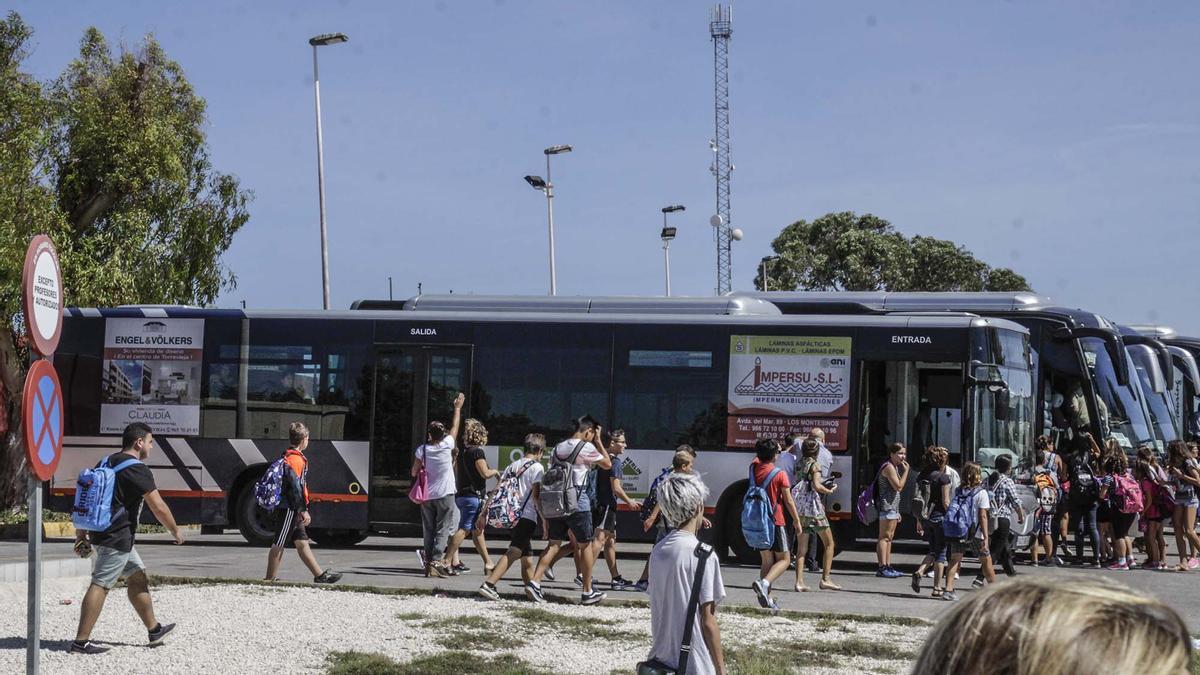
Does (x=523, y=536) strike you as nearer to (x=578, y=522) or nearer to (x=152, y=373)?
(x=578, y=522)

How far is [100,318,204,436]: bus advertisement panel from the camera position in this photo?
2002 centimetres

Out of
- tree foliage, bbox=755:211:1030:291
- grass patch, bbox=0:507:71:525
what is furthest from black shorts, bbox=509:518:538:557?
tree foliage, bbox=755:211:1030:291

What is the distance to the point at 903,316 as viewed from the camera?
18891mm

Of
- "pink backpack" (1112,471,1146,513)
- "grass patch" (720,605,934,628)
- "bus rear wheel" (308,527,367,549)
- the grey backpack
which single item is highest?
the grey backpack

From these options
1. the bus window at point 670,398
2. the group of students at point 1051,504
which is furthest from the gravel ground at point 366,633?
the bus window at point 670,398

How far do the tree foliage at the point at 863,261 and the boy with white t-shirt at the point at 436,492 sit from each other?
53.2 metres

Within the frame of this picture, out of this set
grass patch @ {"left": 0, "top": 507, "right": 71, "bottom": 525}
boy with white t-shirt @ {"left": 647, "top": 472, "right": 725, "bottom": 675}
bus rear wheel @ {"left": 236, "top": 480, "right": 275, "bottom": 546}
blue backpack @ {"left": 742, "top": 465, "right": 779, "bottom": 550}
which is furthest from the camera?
grass patch @ {"left": 0, "top": 507, "right": 71, "bottom": 525}

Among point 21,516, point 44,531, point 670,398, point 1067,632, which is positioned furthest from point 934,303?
point 1067,632

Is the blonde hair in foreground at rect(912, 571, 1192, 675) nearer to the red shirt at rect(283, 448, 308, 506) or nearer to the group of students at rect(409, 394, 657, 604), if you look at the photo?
the group of students at rect(409, 394, 657, 604)

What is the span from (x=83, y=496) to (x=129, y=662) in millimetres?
1174

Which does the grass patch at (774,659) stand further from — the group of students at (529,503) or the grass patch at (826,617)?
the group of students at (529,503)

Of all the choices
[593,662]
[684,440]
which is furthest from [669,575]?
[684,440]

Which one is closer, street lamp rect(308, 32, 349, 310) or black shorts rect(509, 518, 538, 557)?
black shorts rect(509, 518, 538, 557)

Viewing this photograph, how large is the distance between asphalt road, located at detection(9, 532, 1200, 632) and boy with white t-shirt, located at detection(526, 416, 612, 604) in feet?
1.91
